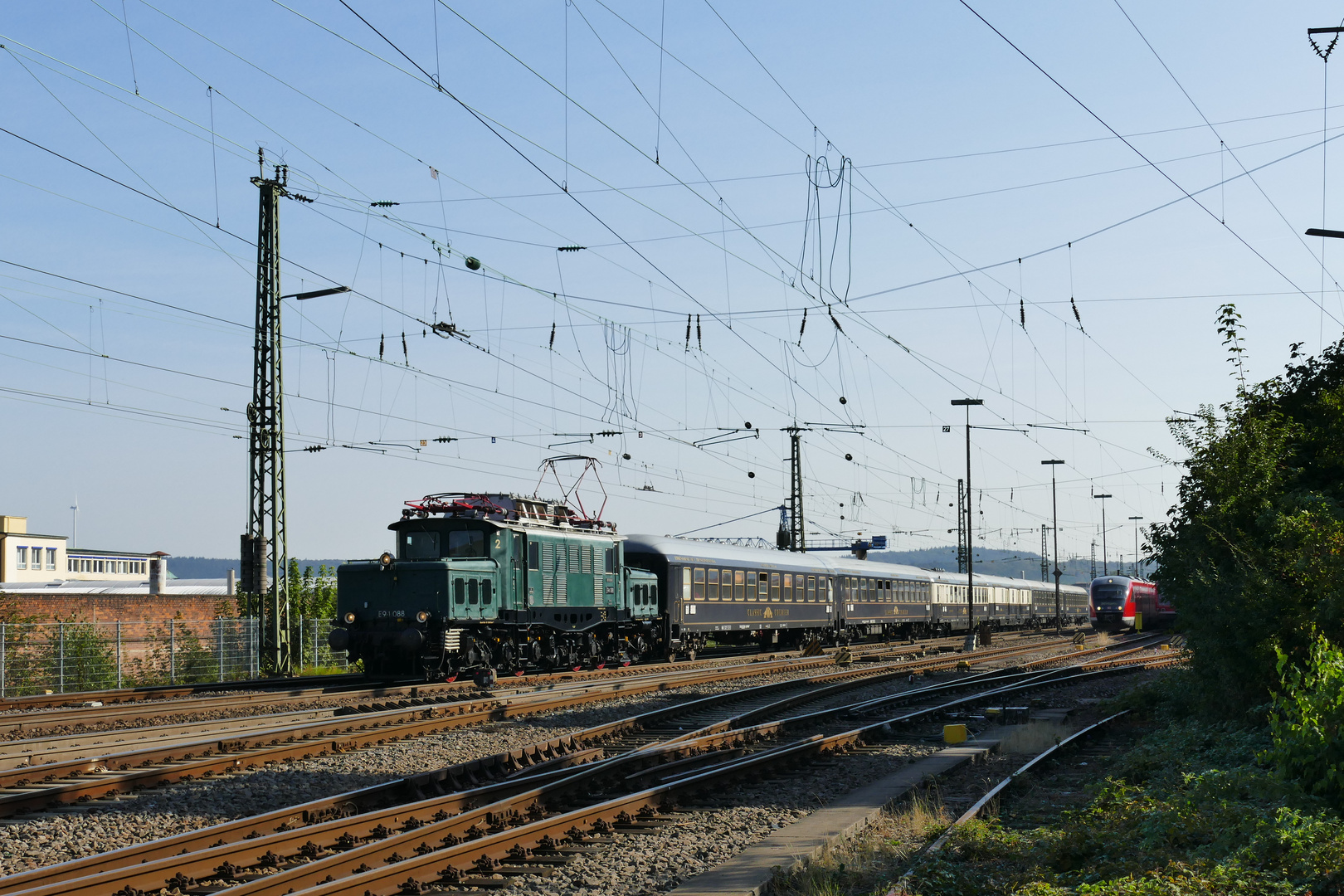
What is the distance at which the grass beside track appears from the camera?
744 centimetres

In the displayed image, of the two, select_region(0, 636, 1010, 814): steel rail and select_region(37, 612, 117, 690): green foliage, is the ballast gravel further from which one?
select_region(37, 612, 117, 690): green foliage

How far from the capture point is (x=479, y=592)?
25109 millimetres

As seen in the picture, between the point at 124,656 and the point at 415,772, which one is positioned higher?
the point at 415,772

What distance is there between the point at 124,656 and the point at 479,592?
11.9 metres

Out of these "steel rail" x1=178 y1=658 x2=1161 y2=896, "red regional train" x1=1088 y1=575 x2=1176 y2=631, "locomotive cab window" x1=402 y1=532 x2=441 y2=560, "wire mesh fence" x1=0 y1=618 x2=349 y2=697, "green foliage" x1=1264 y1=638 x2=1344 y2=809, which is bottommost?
"red regional train" x1=1088 y1=575 x2=1176 y2=631

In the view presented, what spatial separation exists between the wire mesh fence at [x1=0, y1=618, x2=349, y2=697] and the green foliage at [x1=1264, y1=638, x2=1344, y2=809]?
24.4 metres

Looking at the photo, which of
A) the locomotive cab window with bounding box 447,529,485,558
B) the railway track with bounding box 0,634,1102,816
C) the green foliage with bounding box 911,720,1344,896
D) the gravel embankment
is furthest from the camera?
the locomotive cab window with bounding box 447,529,485,558

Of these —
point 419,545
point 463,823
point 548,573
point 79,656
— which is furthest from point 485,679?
point 463,823

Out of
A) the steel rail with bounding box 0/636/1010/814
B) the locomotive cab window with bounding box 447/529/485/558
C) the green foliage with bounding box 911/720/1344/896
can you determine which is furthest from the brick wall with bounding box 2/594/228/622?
the green foliage with bounding box 911/720/1344/896

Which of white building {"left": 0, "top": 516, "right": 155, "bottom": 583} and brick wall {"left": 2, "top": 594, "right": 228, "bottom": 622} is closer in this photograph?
brick wall {"left": 2, "top": 594, "right": 228, "bottom": 622}

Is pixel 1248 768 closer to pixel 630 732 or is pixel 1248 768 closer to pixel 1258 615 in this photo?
pixel 1258 615

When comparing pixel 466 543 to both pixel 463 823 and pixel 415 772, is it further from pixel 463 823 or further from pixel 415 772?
pixel 463 823

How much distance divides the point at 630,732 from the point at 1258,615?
9046 mm

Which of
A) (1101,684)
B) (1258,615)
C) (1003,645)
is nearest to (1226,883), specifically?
(1258,615)
